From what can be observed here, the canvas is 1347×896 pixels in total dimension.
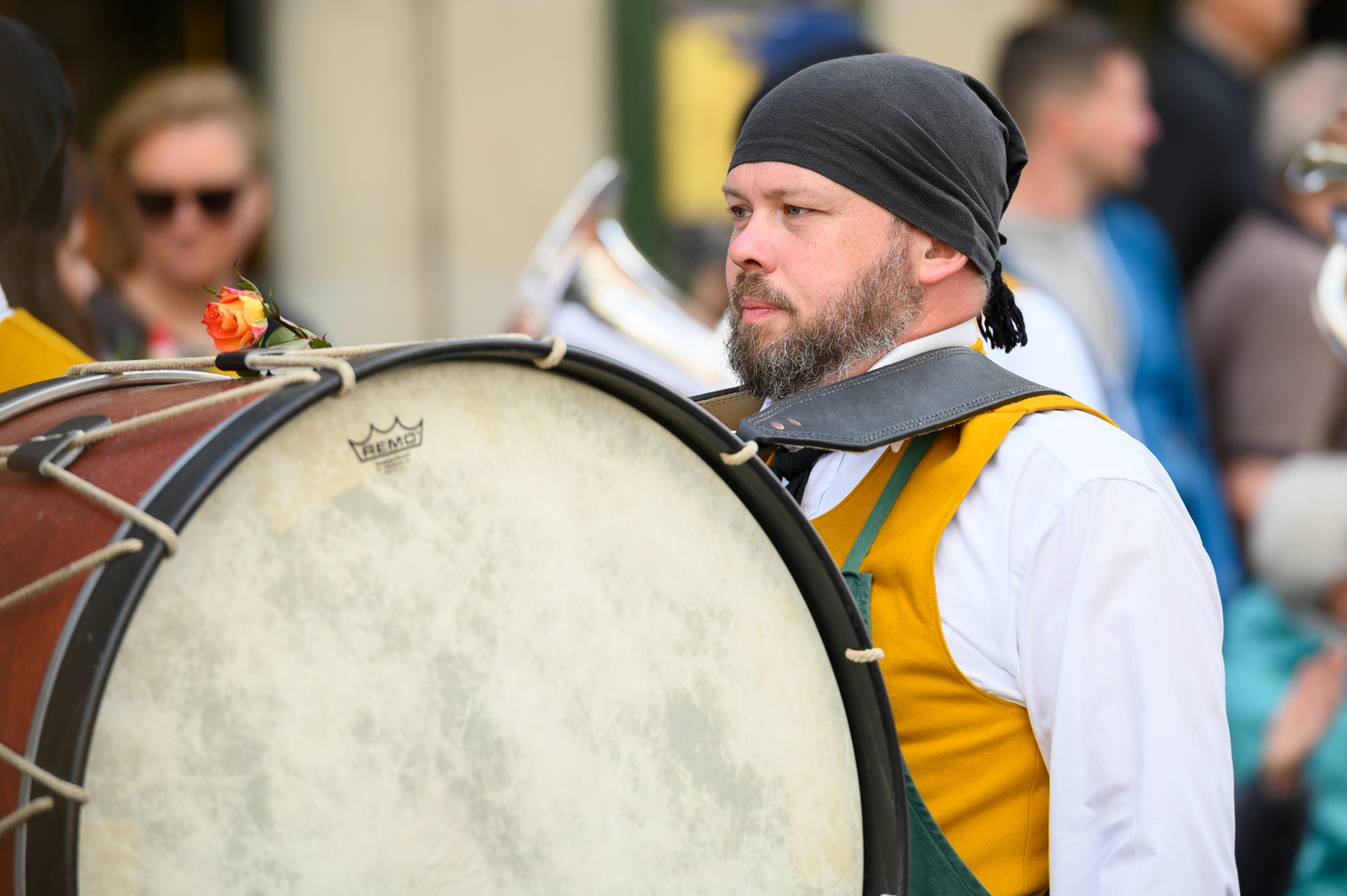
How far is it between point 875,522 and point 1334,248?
4.17 ft

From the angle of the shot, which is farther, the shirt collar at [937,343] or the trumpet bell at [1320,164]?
the trumpet bell at [1320,164]

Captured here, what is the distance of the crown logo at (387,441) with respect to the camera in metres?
1.18

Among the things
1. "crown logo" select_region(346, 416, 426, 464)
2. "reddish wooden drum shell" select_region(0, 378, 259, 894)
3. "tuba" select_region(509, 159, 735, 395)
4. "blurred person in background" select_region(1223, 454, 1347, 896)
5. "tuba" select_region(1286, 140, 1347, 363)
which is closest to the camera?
"reddish wooden drum shell" select_region(0, 378, 259, 894)

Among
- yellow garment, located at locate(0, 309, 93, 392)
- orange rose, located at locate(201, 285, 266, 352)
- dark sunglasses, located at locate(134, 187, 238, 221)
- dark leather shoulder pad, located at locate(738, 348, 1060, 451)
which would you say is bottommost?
dark sunglasses, located at locate(134, 187, 238, 221)

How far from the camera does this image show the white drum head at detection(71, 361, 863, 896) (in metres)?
1.10

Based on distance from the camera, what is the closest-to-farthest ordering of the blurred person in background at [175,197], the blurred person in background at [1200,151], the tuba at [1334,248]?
the tuba at [1334,248] → the blurred person in background at [175,197] → the blurred person in background at [1200,151]

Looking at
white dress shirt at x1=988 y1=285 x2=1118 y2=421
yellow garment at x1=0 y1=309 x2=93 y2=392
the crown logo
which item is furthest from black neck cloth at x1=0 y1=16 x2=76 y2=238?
white dress shirt at x1=988 y1=285 x2=1118 y2=421

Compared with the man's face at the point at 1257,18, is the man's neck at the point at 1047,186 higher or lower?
lower

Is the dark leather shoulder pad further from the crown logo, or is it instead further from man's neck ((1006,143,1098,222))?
man's neck ((1006,143,1098,222))

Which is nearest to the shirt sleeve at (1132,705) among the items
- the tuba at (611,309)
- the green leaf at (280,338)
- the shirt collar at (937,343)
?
the shirt collar at (937,343)

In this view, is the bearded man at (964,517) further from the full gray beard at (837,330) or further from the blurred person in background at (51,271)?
the blurred person in background at (51,271)

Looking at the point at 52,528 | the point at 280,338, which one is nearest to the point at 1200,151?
the point at 280,338

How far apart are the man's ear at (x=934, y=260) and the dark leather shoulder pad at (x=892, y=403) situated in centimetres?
11

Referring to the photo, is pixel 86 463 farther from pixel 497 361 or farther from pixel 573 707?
pixel 573 707
